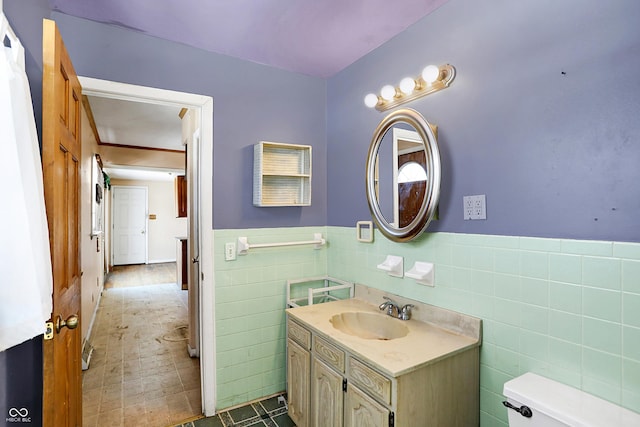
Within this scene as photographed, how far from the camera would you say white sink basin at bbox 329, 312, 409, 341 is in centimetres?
190

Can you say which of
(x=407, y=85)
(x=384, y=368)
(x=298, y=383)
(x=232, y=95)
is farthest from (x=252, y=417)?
(x=407, y=85)

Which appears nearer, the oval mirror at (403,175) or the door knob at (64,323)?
the door knob at (64,323)

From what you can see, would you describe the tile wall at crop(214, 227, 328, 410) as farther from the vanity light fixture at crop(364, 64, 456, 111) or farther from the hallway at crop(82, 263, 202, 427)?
the vanity light fixture at crop(364, 64, 456, 111)

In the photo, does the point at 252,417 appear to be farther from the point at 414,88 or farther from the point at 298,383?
the point at 414,88

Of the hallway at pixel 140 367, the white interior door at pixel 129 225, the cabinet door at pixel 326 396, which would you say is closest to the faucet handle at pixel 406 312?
the cabinet door at pixel 326 396

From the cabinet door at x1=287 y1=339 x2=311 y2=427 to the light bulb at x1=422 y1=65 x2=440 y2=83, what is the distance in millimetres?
1609

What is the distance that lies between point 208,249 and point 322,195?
37.6 inches

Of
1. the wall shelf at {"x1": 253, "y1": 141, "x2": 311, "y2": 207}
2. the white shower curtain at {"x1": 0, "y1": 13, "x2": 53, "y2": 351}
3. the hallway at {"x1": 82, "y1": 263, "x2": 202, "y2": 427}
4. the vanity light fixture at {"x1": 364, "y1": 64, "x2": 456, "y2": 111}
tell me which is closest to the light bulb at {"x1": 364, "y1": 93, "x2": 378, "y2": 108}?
the vanity light fixture at {"x1": 364, "y1": 64, "x2": 456, "y2": 111}

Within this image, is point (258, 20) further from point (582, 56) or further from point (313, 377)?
point (313, 377)

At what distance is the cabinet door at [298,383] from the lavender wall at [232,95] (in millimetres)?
902

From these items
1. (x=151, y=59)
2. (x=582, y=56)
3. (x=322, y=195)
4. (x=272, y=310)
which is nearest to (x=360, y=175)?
(x=322, y=195)

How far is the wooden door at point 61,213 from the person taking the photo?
1.14 metres

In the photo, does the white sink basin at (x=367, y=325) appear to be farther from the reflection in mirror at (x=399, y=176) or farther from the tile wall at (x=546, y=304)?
the reflection in mirror at (x=399, y=176)

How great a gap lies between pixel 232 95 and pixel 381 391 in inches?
77.8
